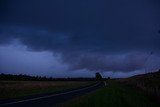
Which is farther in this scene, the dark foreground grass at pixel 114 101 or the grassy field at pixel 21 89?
the grassy field at pixel 21 89

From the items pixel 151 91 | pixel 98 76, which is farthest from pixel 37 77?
pixel 151 91

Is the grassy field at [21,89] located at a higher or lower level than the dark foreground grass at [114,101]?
higher

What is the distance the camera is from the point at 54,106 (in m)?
17.0

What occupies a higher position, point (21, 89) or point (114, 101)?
point (21, 89)

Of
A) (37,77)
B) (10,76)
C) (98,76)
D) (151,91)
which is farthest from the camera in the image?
(98,76)

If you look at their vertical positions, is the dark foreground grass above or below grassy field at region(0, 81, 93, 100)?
below

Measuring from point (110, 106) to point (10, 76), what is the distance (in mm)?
99510

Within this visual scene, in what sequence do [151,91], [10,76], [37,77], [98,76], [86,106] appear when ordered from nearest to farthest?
[86,106]
[151,91]
[10,76]
[37,77]
[98,76]

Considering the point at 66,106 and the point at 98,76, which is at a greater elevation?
the point at 98,76

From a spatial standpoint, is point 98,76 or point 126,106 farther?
point 98,76

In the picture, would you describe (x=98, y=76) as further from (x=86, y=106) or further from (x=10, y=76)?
(x=86, y=106)

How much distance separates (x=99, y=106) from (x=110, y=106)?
757mm

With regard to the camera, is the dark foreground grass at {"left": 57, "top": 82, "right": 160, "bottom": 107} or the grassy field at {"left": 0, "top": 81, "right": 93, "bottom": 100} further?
the grassy field at {"left": 0, "top": 81, "right": 93, "bottom": 100}

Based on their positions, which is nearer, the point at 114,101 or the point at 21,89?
the point at 114,101
